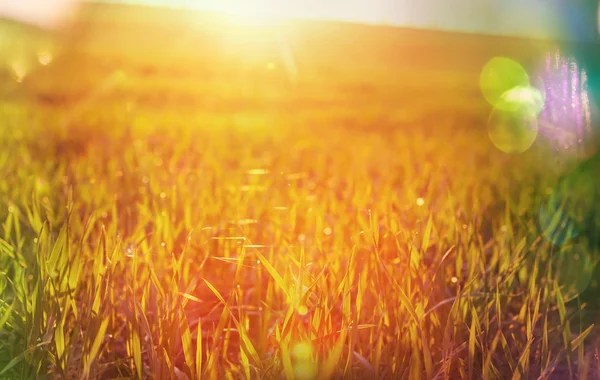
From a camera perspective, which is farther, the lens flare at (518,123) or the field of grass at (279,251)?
the lens flare at (518,123)

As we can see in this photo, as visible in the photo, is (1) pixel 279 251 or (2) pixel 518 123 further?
(2) pixel 518 123

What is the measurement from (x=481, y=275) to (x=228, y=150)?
2.71 meters

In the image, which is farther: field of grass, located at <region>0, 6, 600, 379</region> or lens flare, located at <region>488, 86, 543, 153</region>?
lens flare, located at <region>488, 86, 543, 153</region>

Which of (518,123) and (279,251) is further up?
(518,123)

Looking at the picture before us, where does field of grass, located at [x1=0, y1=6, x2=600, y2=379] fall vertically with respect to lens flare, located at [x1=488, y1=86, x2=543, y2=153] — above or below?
below

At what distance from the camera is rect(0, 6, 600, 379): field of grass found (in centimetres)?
113

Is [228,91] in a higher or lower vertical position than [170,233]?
higher

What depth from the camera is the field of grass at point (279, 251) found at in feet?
3.70

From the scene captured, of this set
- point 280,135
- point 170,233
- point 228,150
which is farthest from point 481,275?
point 280,135

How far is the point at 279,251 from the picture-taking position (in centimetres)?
148

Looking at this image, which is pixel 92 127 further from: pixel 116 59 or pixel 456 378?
pixel 116 59

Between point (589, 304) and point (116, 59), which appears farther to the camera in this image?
point (116, 59)

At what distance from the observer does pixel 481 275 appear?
152 cm

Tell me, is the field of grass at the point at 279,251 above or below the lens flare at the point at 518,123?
below
